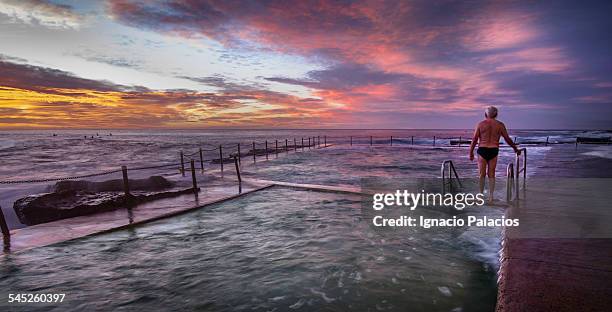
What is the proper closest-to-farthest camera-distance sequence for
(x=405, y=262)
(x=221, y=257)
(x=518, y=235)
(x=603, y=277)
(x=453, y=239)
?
(x=603, y=277)
(x=518, y=235)
(x=405, y=262)
(x=221, y=257)
(x=453, y=239)

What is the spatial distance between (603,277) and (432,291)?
2.07m

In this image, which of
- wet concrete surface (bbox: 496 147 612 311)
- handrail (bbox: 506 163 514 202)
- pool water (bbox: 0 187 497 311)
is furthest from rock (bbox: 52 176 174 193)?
wet concrete surface (bbox: 496 147 612 311)

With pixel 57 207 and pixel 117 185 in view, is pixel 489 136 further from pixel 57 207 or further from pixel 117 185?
pixel 117 185

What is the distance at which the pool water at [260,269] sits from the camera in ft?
15.7

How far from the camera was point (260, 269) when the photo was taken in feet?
19.4

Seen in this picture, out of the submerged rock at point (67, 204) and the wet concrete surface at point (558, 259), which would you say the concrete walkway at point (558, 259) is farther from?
the submerged rock at point (67, 204)

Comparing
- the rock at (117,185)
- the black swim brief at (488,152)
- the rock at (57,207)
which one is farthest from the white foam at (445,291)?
the rock at (117,185)

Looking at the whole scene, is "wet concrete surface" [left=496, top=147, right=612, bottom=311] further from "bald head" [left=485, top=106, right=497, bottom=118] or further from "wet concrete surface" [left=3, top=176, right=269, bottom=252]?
"wet concrete surface" [left=3, top=176, right=269, bottom=252]

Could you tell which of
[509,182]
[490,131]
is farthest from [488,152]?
[509,182]

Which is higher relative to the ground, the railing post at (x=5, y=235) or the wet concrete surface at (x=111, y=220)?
the railing post at (x=5, y=235)

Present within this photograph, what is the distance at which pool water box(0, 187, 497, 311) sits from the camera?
4793 millimetres

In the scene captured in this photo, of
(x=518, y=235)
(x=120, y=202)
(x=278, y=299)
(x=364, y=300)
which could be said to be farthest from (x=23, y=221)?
(x=518, y=235)

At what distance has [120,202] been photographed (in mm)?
10945

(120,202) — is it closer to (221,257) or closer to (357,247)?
(221,257)
